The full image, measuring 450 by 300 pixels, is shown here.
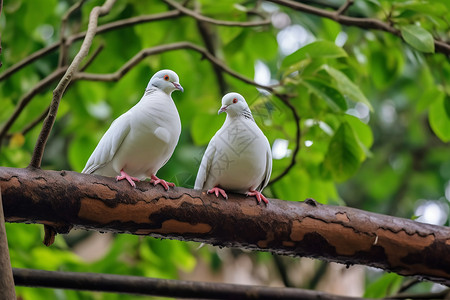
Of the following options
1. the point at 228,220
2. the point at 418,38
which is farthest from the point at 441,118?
the point at 228,220

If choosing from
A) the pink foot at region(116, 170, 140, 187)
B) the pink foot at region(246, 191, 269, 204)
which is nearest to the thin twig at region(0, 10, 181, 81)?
the pink foot at region(116, 170, 140, 187)

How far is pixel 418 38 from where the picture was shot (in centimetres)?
246

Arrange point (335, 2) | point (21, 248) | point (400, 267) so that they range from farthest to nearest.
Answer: point (335, 2) → point (21, 248) → point (400, 267)

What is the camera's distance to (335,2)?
3.67 m

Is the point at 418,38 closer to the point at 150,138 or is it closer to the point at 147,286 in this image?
the point at 150,138

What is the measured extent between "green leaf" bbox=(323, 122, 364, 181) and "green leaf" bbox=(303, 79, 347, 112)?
127 mm

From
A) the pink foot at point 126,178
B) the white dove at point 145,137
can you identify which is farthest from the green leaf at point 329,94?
the pink foot at point 126,178

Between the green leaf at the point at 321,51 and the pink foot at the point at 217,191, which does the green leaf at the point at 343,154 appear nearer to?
the green leaf at the point at 321,51

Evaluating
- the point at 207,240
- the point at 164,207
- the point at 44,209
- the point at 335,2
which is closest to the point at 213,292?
the point at 207,240

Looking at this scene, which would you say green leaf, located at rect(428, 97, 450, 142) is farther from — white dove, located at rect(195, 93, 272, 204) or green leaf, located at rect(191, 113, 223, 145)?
white dove, located at rect(195, 93, 272, 204)

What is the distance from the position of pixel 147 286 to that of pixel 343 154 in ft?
3.30

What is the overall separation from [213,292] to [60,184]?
87 cm

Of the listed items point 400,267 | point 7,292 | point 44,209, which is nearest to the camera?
point 7,292

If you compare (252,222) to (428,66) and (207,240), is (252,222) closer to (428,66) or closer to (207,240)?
(207,240)
